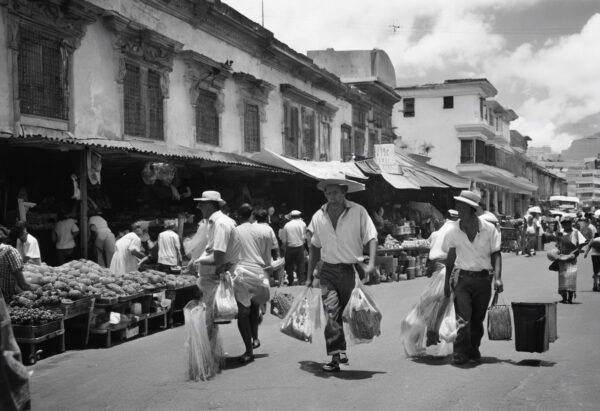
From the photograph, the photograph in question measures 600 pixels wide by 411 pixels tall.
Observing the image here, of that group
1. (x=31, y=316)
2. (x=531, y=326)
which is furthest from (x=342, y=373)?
(x=31, y=316)

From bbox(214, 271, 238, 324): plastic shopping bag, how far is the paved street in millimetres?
583

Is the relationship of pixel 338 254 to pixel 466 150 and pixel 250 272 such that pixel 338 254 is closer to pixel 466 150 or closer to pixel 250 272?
pixel 250 272

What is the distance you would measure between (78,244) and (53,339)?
16.2 feet

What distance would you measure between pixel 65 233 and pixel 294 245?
19.0 ft

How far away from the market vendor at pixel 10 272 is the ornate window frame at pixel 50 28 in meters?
4.65

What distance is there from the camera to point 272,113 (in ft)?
79.1

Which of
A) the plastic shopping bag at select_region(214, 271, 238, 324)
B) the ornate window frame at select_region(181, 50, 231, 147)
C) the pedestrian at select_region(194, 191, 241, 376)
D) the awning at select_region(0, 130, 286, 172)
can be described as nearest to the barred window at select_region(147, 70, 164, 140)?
the awning at select_region(0, 130, 286, 172)

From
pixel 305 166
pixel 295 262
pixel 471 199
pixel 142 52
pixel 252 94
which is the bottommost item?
pixel 295 262

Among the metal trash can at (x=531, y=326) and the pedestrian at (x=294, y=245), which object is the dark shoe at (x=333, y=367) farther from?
the pedestrian at (x=294, y=245)

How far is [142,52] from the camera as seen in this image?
17094mm

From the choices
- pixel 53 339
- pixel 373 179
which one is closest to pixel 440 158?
pixel 373 179

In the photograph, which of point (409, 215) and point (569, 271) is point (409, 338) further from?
point (409, 215)

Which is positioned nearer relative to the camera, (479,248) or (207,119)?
(479,248)

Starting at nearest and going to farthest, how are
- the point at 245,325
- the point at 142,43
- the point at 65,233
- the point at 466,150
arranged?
the point at 245,325 < the point at 65,233 < the point at 142,43 < the point at 466,150
